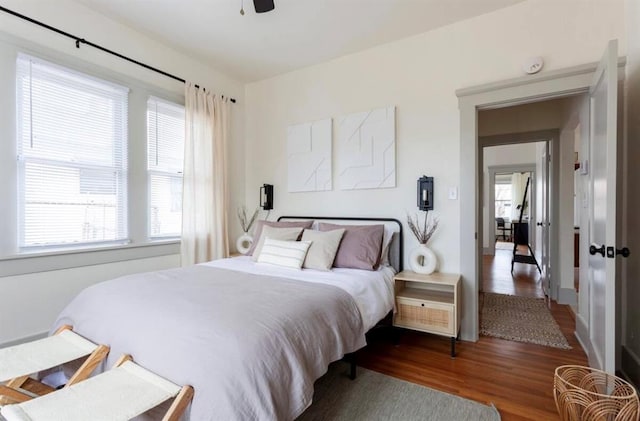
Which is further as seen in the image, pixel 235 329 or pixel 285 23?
pixel 285 23

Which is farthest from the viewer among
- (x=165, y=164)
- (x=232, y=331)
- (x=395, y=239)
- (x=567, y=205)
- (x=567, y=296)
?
(x=567, y=205)

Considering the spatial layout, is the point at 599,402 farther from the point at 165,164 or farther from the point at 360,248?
the point at 165,164

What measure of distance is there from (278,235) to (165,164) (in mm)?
1529

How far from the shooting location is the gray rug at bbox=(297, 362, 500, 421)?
1.71m

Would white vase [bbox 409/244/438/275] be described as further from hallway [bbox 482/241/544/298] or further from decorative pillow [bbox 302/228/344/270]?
hallway [bbox 482/241/544/298]

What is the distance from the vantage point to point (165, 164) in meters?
3.35

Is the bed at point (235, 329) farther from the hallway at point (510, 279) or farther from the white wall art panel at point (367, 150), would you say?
the hallway at point (510, 279)

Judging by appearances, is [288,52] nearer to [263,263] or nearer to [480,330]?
[263,263]

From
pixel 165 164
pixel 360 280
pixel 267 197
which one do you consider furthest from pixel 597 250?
pixel 165 164

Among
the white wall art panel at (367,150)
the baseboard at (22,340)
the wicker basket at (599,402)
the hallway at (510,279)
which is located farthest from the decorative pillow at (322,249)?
the hallway at (510,279)

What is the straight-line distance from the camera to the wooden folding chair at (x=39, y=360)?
1.36m

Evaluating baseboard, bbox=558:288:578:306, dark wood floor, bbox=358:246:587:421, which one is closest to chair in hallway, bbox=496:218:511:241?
baseboard, bbox=558:288:578:306

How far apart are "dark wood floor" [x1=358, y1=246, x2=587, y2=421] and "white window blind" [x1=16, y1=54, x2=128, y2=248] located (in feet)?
8.72

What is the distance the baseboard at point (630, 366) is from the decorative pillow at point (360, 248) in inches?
68.8
